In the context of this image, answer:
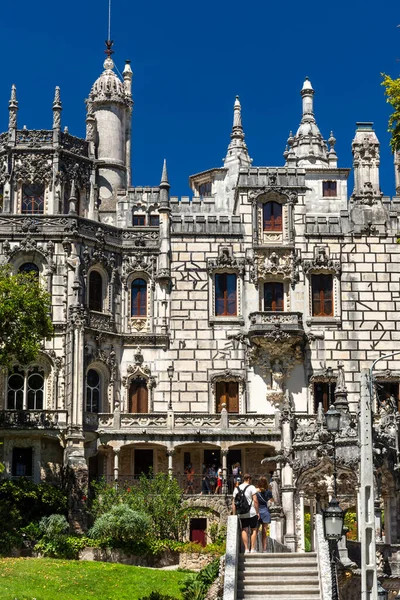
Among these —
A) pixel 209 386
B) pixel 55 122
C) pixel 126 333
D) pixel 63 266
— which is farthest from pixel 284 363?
pixel 55 122

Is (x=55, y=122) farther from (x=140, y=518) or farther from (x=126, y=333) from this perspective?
(x=140, y=518)

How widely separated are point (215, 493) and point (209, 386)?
7.25 meters

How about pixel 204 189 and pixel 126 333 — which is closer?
pixel 126 333

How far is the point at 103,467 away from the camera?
55.8m

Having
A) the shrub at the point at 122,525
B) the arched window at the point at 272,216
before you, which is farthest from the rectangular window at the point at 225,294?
the shrub at the point at 122,525

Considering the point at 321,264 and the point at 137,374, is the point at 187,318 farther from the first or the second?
the point at 321,264

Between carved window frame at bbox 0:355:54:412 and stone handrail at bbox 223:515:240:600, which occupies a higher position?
carved window frame at bbox 0:355:54:412

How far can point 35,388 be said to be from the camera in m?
56.5

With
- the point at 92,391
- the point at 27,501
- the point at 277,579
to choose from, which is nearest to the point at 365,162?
the point at 92,391

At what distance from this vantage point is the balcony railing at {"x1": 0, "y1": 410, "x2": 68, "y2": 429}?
177ft

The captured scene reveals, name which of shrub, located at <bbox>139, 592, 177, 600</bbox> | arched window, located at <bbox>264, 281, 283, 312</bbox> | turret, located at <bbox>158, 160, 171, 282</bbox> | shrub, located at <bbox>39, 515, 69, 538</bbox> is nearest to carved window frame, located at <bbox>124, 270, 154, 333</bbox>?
turret, located at <bbox>158, 160, 171, 282</bbox>

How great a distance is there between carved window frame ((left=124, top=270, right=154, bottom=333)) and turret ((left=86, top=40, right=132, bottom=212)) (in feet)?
29.5

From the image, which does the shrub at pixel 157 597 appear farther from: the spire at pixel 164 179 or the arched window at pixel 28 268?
the spire at pixel 164 179

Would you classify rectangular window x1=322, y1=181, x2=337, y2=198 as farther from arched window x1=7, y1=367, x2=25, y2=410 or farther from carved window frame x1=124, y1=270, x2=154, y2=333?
arched window x1=7, y1=367, x2=25, y2=410
